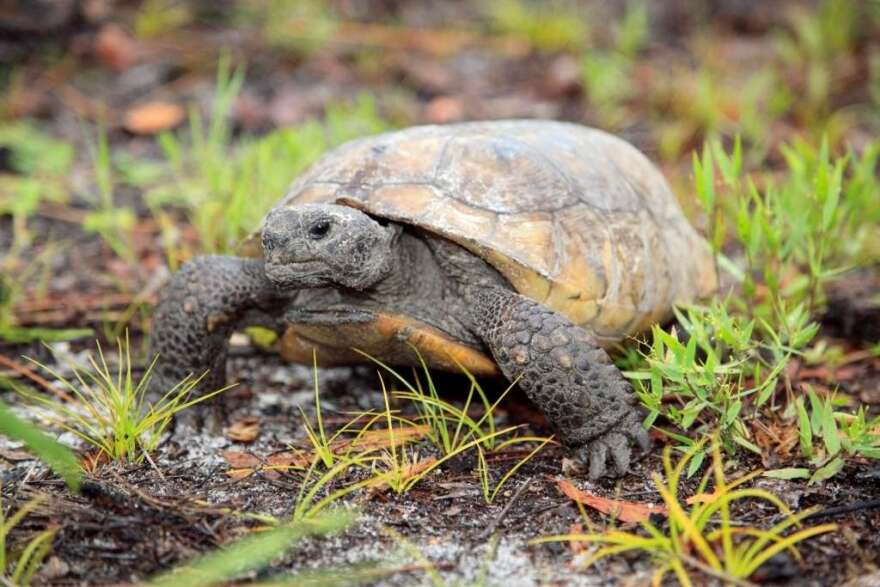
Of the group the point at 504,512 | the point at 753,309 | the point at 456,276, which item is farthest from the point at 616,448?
the point at 753,309

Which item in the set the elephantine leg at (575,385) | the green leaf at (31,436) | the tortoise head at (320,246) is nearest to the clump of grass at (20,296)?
the tortoise head at (320,246)

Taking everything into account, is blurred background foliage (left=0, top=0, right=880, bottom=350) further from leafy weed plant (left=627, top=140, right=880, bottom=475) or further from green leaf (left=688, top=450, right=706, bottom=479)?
green leaf (left=688, top=450, right=706, bottom=479)

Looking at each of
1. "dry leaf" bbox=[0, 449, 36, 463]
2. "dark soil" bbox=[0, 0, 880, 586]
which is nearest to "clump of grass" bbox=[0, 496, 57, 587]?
"dark soil" bbox=[0, 0, 880, 586]

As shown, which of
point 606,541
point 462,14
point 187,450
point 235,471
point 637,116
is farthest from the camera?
point 462,14

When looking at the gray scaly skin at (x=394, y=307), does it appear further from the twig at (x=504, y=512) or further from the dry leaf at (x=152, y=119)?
the dry leaf at (x=152, y=119)

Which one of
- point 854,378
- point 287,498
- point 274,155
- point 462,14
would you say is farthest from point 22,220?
point 462,14

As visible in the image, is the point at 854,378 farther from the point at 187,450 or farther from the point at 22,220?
the point at 22,220

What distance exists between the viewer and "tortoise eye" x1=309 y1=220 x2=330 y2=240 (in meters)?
3.04

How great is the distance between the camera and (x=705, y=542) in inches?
90.7

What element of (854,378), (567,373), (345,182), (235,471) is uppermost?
(345,182)

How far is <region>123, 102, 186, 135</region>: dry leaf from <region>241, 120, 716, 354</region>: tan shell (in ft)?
Result: 12.3

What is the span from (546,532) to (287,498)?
81 centimetres

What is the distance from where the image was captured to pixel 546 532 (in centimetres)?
259

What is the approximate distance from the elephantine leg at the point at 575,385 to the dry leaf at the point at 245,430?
102 centimetres
